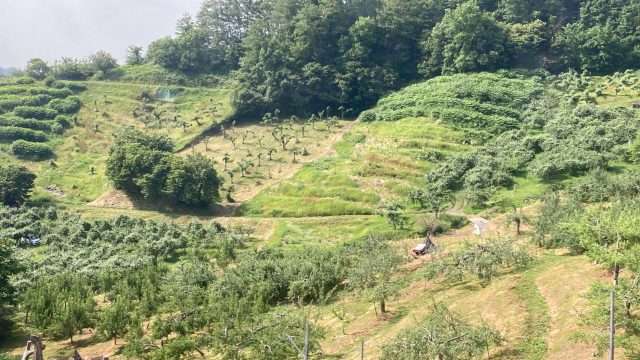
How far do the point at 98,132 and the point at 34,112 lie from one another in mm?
12162

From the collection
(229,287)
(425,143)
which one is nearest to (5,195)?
(229,287)

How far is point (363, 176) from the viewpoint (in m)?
68.5

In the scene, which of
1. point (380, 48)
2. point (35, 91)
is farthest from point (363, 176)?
point (35, 91)

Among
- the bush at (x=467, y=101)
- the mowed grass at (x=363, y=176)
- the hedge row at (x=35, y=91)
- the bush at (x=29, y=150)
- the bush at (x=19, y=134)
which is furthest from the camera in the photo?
the hedge row at (x=35, y=91)

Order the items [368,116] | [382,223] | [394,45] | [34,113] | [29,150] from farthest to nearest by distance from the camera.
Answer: [394,45]
[34,113]
[368,116]
[29,150]
[382,223]

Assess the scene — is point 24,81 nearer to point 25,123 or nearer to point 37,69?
point 37,69

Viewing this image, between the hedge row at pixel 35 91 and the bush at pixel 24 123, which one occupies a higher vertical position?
the hedge row at pixel 35 91

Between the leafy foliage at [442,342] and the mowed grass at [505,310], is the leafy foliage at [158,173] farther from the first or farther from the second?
the leafy foliage at [442,342]

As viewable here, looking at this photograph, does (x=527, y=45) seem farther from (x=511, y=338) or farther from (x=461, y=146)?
(x=511, y=338)

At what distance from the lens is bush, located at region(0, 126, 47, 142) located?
295ft

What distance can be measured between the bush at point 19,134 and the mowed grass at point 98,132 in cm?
271

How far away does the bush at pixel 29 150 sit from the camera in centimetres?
8656

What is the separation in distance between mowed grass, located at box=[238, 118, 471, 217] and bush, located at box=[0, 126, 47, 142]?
1722 inches

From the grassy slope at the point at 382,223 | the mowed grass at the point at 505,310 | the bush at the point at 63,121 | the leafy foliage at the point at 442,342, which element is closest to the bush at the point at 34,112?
the bush at the point at 63,121
